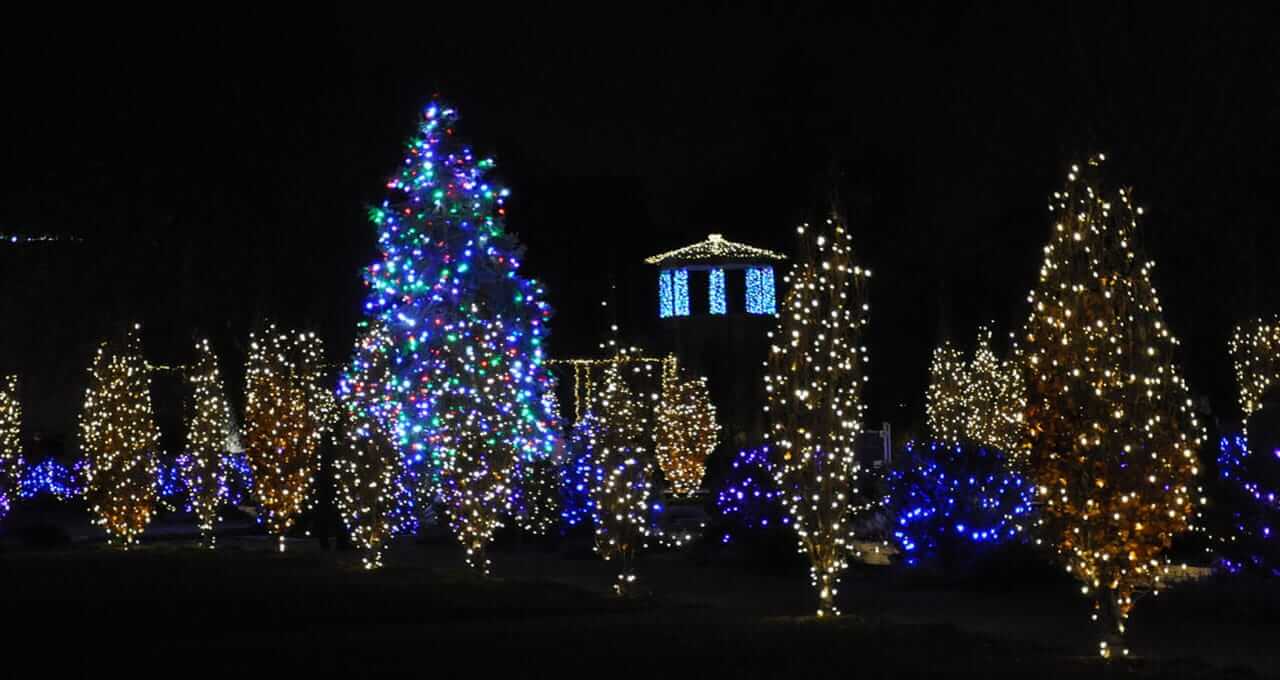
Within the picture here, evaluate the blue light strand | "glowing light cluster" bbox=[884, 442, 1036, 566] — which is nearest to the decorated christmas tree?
"glowing light cluster" bbox=[884, 442, 1036, 566]

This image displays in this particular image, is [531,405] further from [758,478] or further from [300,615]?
[300,615]

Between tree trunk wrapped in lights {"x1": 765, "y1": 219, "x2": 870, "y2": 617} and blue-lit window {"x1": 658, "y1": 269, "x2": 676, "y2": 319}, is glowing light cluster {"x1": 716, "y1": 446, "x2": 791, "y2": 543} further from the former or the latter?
blue-lit window {"x1": 658, "y1": 269, "x2": 676, "y2": 319}

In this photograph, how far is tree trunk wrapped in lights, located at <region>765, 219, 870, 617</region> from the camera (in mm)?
17594

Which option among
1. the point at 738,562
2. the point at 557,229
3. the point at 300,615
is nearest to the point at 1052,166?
the point at 738,562

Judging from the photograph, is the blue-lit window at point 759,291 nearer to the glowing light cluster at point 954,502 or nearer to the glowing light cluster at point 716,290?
the glowing light cluster at point 716,290

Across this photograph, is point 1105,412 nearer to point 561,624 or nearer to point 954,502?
point 561,624

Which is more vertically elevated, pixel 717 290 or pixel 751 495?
pixel 717 290

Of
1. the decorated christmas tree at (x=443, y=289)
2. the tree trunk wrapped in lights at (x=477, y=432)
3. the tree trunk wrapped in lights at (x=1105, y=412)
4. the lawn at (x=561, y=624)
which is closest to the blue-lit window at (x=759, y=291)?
the decorated christmas tree at (x=443, y=289)

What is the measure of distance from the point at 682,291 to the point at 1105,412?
48593mm

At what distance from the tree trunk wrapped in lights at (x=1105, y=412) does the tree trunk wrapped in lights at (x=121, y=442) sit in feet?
67.2

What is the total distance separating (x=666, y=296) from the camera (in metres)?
62.9

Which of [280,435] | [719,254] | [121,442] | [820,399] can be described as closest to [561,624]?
[820,399]

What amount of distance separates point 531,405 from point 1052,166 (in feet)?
41.8

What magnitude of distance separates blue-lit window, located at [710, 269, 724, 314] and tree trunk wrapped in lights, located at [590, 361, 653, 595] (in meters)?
40.4
